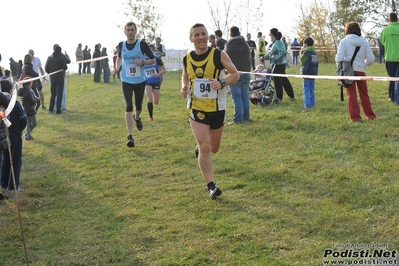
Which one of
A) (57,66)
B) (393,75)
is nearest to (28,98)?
(57,66)

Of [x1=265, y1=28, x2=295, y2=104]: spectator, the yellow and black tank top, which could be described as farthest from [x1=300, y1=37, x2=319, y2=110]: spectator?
the yellow and black tank top

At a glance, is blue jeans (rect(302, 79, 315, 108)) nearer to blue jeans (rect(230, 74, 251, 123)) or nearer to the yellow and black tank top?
blue jeans (rect(230, 74, 251, 123))

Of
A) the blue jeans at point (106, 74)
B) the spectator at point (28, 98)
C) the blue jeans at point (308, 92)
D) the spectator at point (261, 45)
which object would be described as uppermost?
the spectator at point (261, 45)

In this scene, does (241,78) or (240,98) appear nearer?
(240,98)

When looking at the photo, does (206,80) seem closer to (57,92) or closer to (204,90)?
Result: (204,90)

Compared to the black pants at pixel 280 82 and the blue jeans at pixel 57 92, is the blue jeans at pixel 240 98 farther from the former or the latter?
the blue jeans at pixel 57 92

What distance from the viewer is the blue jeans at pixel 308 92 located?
14039mm

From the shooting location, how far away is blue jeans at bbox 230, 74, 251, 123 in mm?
12773

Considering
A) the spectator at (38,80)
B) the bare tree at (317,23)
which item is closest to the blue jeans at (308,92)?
the spectator at (38,80)

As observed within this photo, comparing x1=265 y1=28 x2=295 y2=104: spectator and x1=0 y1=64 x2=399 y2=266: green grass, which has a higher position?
x1=265 y1=28 x2=295 y2=104: spectator

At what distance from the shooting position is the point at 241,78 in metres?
12.9

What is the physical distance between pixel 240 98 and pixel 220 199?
5.84 metres

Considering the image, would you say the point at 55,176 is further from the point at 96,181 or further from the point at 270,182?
the point at 270,182

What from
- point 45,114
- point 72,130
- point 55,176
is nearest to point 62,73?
point 45,114
